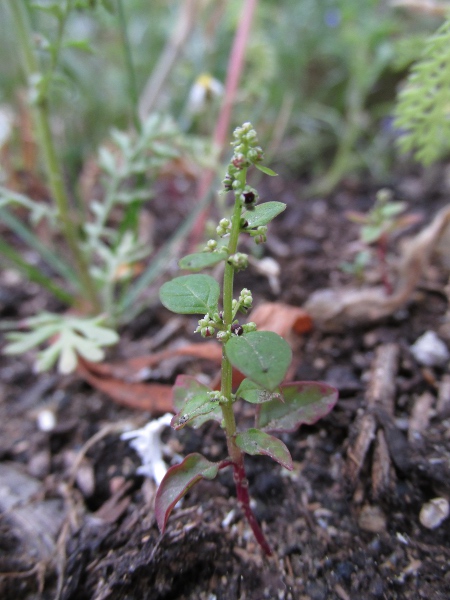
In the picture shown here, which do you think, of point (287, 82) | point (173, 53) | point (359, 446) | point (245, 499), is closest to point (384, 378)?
point (359, 446)

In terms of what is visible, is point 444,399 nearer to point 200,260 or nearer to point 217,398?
point 217,398

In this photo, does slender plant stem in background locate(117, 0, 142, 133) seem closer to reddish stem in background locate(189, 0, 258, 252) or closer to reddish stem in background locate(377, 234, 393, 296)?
reddish stem in background locate(189, 0, 258, 252)

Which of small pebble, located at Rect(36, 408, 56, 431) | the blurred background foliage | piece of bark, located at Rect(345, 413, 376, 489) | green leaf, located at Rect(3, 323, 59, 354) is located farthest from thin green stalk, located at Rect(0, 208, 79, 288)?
piece of bark, located at Rect(345, 413, 376, 489)

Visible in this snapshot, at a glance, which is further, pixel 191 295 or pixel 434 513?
pixel 434 513

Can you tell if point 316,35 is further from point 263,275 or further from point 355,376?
point 355,376

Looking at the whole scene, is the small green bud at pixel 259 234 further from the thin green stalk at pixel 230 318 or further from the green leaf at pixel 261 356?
the green leaf at pixel 261 356

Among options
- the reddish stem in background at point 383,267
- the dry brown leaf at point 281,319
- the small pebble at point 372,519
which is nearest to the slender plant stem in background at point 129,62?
the dry brown leaf at point 281,319

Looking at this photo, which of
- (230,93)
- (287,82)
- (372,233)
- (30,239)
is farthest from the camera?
(287,82)
